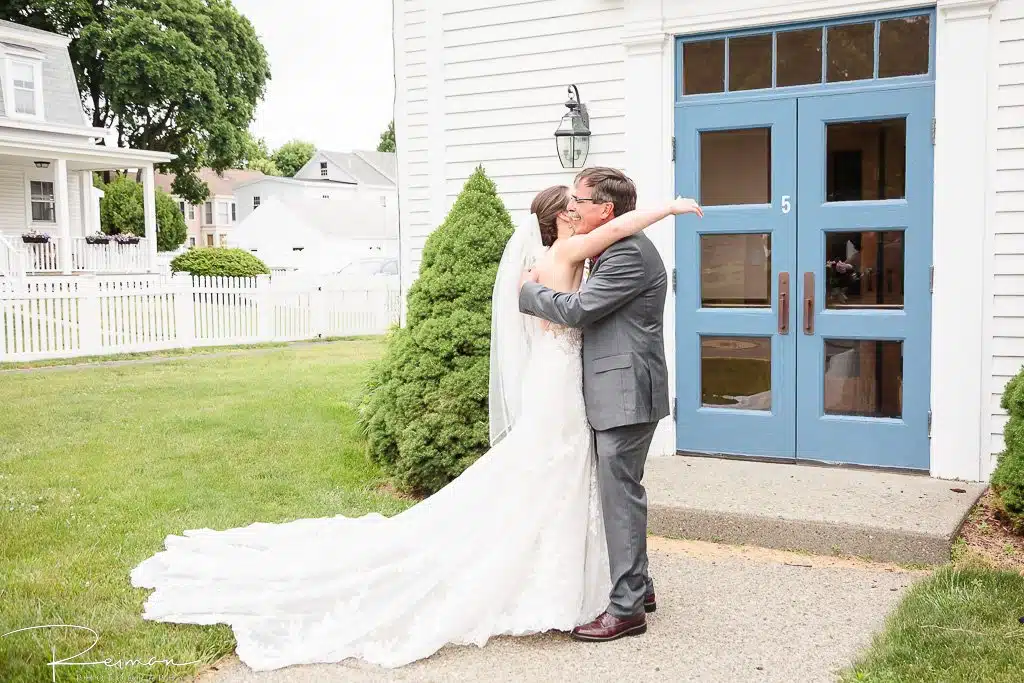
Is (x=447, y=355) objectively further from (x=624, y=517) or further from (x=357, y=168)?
(x=357, y=168)

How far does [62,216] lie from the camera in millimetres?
23859

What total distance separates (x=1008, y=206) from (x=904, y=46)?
117cm

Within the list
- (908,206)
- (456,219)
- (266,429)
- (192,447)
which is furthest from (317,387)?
(908,206)

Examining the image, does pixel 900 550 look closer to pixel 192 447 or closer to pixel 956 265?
pixel 956 265

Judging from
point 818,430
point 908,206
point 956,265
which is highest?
point 908,206

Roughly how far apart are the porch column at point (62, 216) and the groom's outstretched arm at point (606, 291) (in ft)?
71.2

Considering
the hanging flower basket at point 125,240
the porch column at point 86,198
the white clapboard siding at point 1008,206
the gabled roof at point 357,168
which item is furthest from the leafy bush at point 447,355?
the gabled roof at point 357,168

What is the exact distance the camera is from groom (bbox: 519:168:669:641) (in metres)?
3.91

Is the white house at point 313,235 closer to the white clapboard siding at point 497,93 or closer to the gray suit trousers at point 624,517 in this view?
the white clapboard siding at point 497,93

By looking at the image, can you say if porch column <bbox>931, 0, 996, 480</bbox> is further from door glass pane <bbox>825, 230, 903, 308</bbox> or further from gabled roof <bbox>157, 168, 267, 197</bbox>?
gabled roof <bbox>157, 168, 267, 197</bbox>

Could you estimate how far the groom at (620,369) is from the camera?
12.8 ft

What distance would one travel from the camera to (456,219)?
644cm

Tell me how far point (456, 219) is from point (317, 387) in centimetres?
536

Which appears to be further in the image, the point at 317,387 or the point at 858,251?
the point at 317,387
